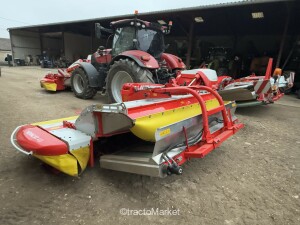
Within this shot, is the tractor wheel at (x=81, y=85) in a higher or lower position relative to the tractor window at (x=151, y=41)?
lower

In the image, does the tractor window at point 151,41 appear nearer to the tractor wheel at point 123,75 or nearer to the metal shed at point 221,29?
the tractor wheel at point 123,75

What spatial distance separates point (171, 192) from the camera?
2.00 meters

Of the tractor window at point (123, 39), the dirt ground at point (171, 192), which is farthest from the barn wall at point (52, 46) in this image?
the dirt ground at point (171, 192)

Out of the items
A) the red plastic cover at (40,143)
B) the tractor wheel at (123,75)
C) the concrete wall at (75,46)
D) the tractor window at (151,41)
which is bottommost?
the red plastic cover at (40,143)

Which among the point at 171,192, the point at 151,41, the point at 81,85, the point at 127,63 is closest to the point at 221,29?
the point at 151,41

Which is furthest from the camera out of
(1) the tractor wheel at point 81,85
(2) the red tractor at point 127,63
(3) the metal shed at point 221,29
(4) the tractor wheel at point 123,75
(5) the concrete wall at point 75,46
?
(5) the concrete wall at point 75,46

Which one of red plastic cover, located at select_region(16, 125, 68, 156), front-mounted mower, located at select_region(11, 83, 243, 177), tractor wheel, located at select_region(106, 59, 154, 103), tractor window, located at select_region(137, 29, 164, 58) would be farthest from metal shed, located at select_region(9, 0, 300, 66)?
red plastic cover, located at select_region(16, 125, 68, 156)

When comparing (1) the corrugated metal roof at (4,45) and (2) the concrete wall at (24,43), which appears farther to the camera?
(1) the corrugated metal roof at (4,45)

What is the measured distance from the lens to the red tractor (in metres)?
4.33

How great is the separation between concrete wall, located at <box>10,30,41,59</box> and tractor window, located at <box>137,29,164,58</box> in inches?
810

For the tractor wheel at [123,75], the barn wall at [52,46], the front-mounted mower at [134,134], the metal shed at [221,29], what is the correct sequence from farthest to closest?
the barn wall at [52,46] < the metal shed at [221,29] < the tractor wheel at [123,75] < the front-mounted mower at [134,134]

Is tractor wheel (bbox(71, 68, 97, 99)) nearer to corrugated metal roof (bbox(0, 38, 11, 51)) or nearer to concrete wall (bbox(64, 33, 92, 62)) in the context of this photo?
concrete wall (bbox(64, 33, 92, 62))

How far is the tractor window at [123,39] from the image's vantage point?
4801 millimetres

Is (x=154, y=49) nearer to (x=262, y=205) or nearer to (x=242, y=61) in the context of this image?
(x=262, y=205)
